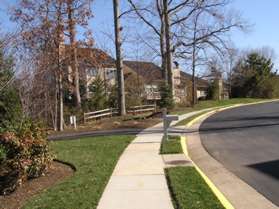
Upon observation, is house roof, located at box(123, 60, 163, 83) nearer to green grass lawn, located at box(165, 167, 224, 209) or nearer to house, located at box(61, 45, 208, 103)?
house, located at box(61, 45, 208, 103)

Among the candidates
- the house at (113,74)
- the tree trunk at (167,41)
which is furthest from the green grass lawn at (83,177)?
the tree trunk at (167,41)

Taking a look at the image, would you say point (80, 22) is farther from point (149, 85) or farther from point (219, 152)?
point (149, 85)

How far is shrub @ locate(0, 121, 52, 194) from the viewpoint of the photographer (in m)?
8.88

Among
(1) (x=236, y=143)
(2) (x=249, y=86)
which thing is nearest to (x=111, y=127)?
(1) (x=236, y=143)

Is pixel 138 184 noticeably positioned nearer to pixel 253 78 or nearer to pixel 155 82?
pixel 155 82

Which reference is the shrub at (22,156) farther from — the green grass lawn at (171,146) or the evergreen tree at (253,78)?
the evergreen tree at (253,78)

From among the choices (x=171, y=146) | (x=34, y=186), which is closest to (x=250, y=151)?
(x=171, y=146)

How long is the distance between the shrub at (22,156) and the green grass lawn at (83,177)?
0.68 m

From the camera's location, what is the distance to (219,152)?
13.9 m

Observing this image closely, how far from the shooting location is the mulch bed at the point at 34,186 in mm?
8148

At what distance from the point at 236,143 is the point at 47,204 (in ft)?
29.9

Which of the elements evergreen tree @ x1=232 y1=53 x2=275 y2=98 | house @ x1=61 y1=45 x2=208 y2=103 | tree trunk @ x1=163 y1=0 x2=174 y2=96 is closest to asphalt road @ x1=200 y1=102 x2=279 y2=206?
house @ x1=61 y1=45 x2=208 y2=103

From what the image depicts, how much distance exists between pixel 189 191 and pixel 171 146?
21.1ft

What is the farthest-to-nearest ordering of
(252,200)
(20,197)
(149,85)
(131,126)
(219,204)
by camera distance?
1. (149,85)
2. (131,126)
3. (20,197)
4. (252,200)
5. (219,204)
